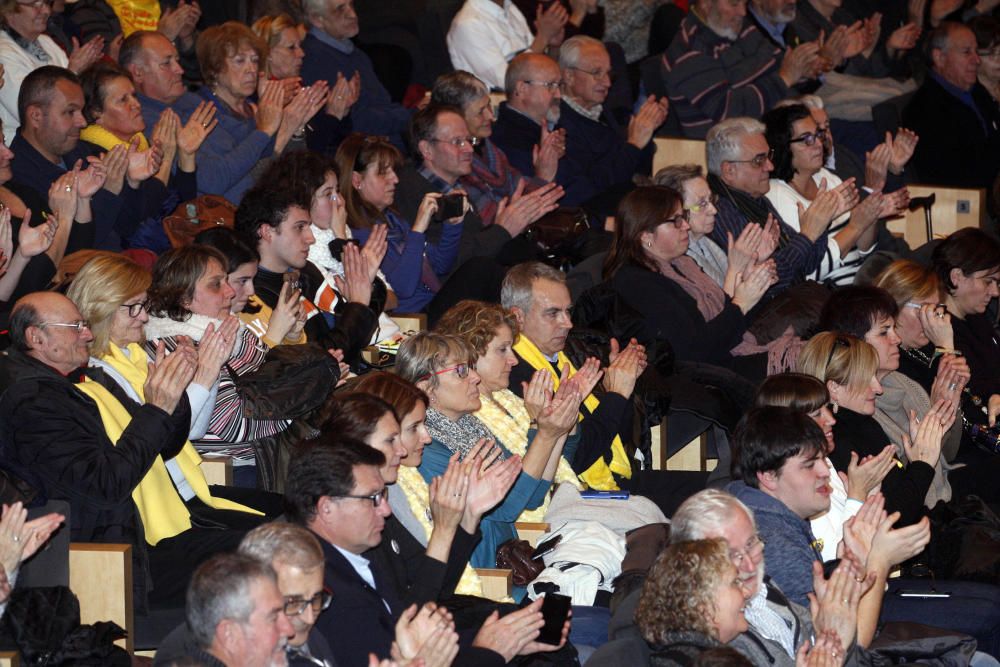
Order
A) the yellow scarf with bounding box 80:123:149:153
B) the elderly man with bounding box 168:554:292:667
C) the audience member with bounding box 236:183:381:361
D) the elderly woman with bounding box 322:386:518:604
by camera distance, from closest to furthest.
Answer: the elderly man with bounding box 168:554:292:667 < the elderly woman with bounding box 322:386:518:604 < the audience member with bounding box 236:183:381:361 < the yellow scarf with bounding box 80:123:149:153

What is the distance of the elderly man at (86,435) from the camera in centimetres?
357

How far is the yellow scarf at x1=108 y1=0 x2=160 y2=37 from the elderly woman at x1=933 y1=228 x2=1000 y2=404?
361 cm

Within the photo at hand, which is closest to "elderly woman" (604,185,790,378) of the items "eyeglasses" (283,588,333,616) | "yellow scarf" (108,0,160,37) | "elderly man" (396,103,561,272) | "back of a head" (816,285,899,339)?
"back of a head" (816,285,899,339)

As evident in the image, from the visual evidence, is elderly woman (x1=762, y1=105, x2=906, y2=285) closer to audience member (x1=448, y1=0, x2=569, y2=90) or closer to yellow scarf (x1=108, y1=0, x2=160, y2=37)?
audience member (x1=448, y1=0, x2=569, y2=90)

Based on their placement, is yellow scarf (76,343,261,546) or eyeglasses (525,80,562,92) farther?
eyeglasses (525,80,562,92)

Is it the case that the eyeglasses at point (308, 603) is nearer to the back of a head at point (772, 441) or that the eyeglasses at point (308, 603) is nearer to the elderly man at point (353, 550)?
the elderly man at point (353, 550)

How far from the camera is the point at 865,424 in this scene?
469cm

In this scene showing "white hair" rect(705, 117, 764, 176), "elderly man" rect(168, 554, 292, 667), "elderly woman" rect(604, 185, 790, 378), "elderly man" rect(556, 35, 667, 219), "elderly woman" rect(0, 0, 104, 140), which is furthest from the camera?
"elderly man" rect(556, 35, 667, 219)

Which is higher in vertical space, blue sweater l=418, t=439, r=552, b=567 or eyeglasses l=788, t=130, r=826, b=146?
eyeglasses l=788, t=130, r=826, b=146

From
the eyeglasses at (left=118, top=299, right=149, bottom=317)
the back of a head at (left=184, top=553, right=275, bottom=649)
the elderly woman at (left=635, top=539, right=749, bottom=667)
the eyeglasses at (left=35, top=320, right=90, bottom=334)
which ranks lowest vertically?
the elderly woman at (left=635, top=539, right=749, bottom=667)

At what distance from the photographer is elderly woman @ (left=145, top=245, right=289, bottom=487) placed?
4199 millimetres

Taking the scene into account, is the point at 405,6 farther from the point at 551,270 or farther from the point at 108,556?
the point at 108,556

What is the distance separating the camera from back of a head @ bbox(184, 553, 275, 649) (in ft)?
8.99

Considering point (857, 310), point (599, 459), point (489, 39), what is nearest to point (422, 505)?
point (599, 459)
